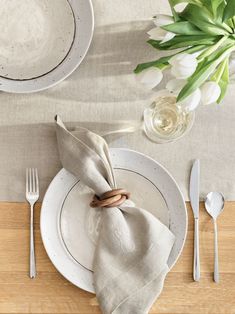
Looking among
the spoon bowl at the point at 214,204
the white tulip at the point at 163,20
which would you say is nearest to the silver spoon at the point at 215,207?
the spoon bowl at the point at 214,204

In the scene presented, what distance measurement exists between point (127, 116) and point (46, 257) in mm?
306

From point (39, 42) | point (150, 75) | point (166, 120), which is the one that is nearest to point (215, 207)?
point (166, 120)

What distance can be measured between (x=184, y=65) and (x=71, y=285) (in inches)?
18.4

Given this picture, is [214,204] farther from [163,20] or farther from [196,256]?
[163,20]

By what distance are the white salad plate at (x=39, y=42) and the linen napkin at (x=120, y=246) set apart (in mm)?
111

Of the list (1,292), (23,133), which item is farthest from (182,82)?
(1,292)

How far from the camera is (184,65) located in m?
0.75

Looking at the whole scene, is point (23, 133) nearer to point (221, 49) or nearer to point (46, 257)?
point (46, 257)

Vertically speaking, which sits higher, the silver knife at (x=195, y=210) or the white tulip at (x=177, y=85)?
the white tulip at (x=177, y=85)

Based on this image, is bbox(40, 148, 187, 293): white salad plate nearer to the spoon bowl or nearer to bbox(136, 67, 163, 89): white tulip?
the spoon bowl

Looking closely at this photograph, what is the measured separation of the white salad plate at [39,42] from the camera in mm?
934

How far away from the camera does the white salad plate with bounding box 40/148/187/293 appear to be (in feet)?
3.09

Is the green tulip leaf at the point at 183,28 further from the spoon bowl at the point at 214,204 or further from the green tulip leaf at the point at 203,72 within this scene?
the spoon bowl at the point at 214,204

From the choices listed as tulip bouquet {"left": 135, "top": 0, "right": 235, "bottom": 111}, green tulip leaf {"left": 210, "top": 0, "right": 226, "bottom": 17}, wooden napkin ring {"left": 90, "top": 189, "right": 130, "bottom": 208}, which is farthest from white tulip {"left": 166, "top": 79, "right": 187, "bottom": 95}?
wooden napkin ring {"left": 90, "top": 189, "right": 130, "bottom": 208}
